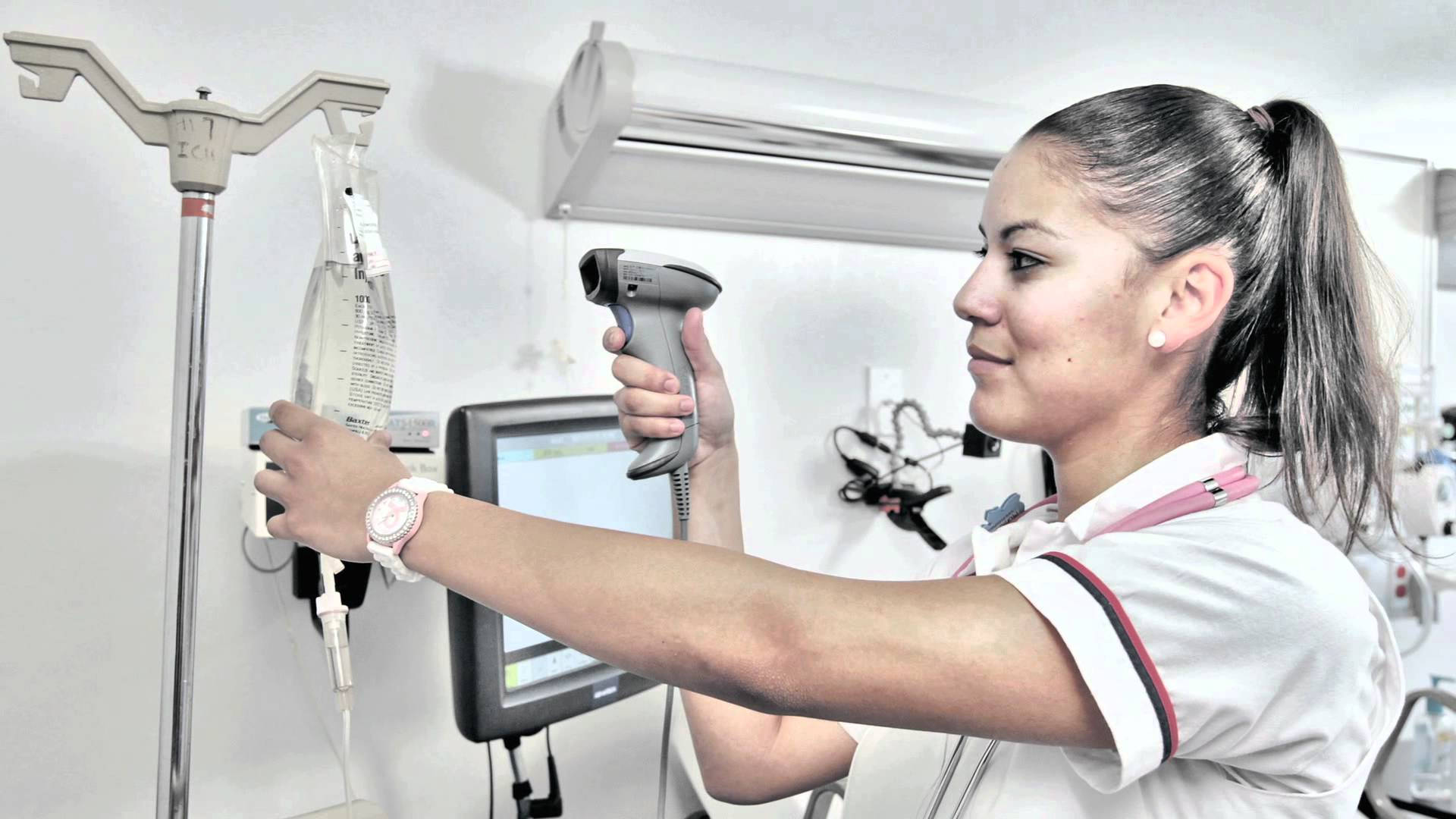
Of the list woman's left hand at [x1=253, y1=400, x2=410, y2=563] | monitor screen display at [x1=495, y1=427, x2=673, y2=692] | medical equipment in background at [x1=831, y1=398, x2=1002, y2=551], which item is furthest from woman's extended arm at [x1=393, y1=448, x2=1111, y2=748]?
medical equipment in background at [x1=831, y1=398, x2=1002, y2=551]

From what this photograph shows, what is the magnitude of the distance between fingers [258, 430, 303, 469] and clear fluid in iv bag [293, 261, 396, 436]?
0.07 m

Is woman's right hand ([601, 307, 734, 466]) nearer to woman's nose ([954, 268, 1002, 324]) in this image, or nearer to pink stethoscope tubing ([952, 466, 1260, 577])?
woman's nose ([954, 268, 1002, 324])

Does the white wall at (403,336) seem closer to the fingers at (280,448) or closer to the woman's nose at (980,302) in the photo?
the fingers at (280,448)

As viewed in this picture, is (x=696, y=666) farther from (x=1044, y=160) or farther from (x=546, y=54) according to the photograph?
(x=546, y=54)

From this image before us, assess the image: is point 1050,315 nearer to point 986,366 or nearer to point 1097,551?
point 986,366

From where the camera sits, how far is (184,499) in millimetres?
852

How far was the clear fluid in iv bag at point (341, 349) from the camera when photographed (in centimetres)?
84

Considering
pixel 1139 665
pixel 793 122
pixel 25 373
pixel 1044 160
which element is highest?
pixel 793 122

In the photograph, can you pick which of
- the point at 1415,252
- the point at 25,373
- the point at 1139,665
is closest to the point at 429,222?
the point at 25,373

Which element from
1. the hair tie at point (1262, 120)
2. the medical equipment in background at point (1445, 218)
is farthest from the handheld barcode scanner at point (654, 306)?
the medical equipment in background at point (1445, 218)

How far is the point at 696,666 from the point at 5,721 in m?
1.19

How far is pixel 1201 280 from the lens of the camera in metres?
0.80

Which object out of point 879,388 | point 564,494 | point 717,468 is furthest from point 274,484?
point 879,388

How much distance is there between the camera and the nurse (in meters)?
0.62
